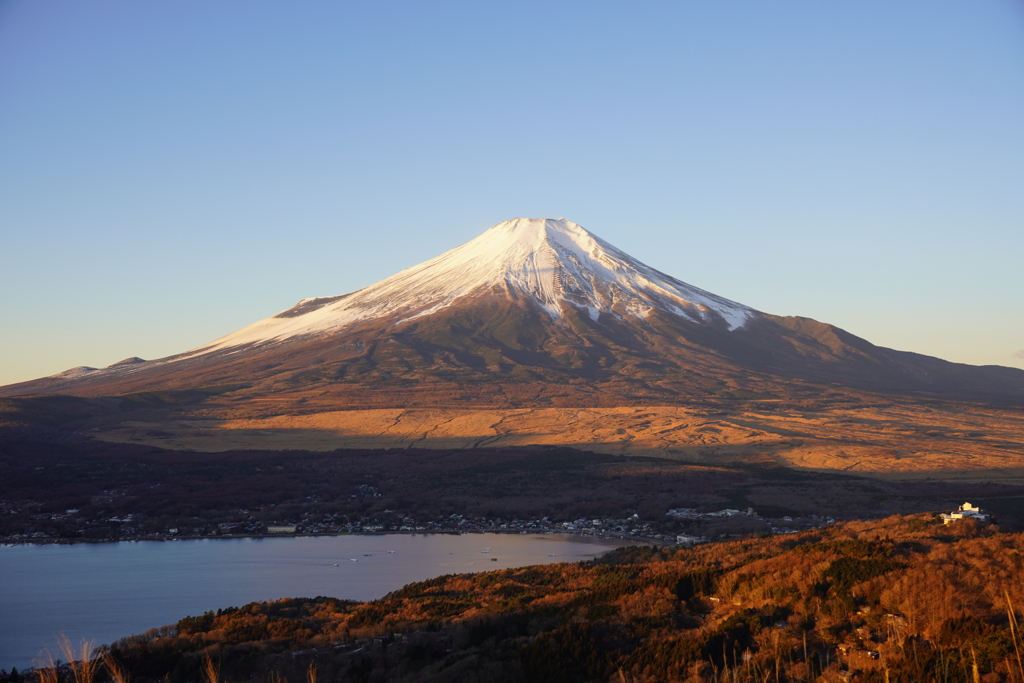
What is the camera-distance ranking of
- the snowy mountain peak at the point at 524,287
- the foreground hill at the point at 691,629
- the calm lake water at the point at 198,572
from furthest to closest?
the snowy mountain peak at the point at 524,287 → the calm lake water at the point at 198,572 → the foreground hill at the point at 691,629

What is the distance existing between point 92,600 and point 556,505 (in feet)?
89.5

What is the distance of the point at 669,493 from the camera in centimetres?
5241

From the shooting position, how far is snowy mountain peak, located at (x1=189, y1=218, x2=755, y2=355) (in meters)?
145

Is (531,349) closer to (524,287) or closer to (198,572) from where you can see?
(524,287)

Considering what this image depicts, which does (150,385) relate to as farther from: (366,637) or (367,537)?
(366,637)

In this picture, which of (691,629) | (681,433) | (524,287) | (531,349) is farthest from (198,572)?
(524,287)

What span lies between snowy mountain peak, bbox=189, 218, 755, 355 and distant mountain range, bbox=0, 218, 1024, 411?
423 mm

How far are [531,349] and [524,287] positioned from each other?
21478 mm

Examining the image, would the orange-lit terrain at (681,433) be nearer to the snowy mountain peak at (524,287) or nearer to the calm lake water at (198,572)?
the calm lake water at (198,572)

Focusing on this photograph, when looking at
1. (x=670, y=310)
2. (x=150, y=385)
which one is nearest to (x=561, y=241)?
(x=670, y=310)

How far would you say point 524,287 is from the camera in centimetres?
14775

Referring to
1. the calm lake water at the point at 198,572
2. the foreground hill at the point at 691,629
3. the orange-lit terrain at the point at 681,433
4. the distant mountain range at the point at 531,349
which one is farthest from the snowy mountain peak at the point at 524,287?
the foreground hill at the point at 691,629

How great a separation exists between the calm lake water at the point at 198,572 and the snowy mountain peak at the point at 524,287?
3839 inches

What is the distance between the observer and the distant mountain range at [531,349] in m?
108
